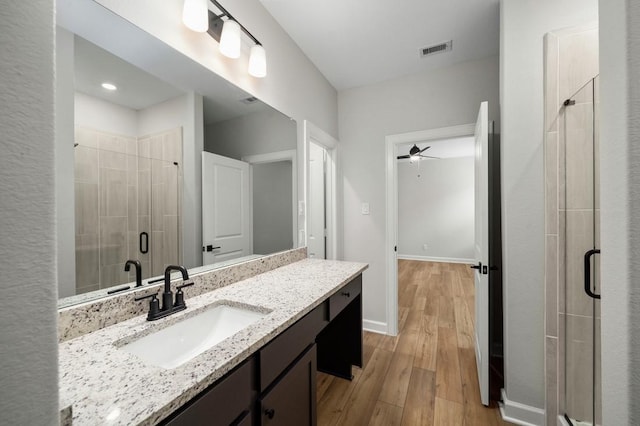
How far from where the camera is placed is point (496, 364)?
2.20 metres

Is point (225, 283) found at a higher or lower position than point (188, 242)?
lower

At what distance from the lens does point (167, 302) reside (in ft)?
3.34

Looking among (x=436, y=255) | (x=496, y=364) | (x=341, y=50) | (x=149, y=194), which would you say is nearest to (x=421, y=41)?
(x=341, y=50)

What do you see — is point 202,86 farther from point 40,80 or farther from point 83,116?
point 40,80

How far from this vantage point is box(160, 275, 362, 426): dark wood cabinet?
2.16 ft

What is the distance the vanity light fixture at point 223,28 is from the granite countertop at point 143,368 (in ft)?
4.26

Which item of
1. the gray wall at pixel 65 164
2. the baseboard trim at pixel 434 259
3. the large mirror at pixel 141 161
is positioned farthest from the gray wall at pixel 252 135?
the baseboard trim at pixel 434 259

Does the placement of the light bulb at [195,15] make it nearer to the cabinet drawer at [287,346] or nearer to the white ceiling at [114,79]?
the white ceiling at [114,79]

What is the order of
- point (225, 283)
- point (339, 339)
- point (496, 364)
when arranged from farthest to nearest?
point (496, 364)
point (339, 339)
point (225, 283)

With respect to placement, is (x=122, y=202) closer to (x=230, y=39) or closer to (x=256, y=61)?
(x=230, y=39)

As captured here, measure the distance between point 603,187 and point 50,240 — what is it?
118 cm

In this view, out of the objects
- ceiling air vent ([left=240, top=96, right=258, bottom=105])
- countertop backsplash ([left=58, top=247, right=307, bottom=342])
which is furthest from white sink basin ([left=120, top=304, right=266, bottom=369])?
ceiling air vent ([left=240, top=96, right=258, bottom=105])

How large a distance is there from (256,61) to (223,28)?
0.86 ft

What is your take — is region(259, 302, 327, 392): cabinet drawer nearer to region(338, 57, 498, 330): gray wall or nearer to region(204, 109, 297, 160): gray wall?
region(204, 109, 297, 160): gray wall
